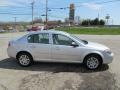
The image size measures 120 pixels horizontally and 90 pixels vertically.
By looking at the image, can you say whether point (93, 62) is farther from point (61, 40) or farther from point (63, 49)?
point (61, 40)

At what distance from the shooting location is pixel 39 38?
10867 mm

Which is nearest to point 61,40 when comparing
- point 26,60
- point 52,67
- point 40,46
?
point 40,46

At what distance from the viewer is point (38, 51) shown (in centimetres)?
1069

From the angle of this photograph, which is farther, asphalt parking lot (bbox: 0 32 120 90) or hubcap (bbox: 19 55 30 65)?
hubcap (bbox: 19 55 30 65)

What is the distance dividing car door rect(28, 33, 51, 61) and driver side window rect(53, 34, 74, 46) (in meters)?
0.28

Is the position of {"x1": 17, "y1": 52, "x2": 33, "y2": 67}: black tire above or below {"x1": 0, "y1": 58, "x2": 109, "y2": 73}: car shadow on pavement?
above

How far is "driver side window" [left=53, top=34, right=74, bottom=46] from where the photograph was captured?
34.5 feet

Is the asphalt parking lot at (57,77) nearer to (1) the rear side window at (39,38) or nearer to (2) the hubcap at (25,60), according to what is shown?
(2) the hubcap at (25,60)

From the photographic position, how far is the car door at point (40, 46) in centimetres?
1062

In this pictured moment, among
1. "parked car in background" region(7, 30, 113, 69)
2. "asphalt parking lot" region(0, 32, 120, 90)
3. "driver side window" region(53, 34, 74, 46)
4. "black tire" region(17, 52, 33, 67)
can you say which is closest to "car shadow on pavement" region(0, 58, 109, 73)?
"asphalt parking lot" region(0, 32, 120, 90)

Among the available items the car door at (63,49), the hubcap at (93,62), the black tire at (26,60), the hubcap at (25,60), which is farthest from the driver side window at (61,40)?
the hubcap at (25,60)

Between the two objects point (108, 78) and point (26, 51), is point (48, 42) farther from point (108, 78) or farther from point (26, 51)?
point (108, 78)

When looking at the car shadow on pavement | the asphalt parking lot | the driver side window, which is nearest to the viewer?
the asphalt parking lot

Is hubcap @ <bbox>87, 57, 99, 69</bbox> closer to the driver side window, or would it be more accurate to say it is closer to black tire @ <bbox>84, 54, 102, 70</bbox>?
black tire @ <bbox>84, 54, 102, 70</bbox>
